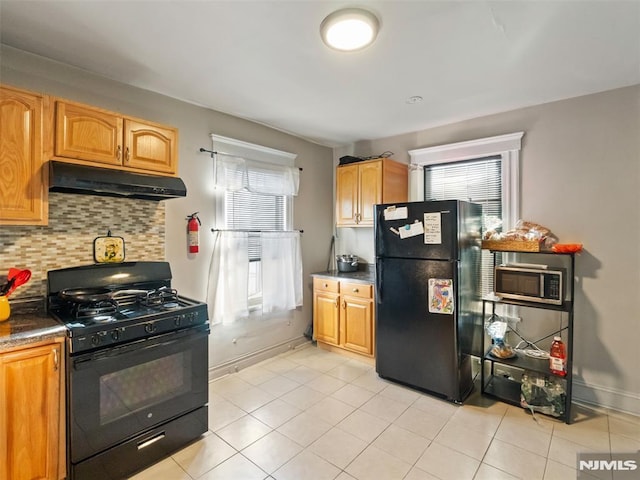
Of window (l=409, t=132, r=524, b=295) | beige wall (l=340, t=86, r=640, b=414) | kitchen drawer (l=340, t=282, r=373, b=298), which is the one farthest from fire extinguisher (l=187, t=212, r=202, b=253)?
beige wall (l=340, t=86, r=640, b=414)

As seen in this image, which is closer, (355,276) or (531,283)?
(531,283)

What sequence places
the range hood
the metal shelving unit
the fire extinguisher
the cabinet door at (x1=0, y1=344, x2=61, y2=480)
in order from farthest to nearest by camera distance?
the fire extinguisher → the metal shelving unit → the range hood → the cabinet door at (x1=0, y1=344, x2=61, y2=480)

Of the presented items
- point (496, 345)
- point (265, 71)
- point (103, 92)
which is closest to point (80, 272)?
point (103, 92)

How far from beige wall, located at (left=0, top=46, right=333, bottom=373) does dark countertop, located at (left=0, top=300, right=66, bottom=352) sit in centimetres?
29

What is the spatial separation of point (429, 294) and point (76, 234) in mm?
2695

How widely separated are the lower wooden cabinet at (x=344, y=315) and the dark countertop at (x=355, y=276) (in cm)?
5

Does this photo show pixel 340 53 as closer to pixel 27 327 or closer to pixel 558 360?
pixel 27 327

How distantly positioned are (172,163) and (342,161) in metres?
2.07

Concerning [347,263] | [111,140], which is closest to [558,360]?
[347,263]

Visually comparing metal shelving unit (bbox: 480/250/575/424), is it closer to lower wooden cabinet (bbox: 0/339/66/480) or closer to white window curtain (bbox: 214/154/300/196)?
white window curtain (bbox: 214/154/300/196)

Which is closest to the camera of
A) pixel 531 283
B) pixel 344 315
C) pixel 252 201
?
pixel 531 283

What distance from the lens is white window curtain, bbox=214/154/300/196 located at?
3076 mm

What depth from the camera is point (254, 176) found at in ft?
11.1

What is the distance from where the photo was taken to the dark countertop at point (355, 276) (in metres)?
3.46
